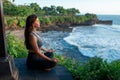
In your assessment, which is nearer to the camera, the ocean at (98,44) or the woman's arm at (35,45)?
the woman's arm at (35,45)

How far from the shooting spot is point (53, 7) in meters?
89.2

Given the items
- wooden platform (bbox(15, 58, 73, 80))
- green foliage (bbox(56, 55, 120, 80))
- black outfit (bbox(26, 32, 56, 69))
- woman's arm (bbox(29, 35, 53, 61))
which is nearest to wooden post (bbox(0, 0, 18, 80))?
wooden platform (bbox(15, 58, 73, 80))

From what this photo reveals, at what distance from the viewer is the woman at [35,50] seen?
19.1ft

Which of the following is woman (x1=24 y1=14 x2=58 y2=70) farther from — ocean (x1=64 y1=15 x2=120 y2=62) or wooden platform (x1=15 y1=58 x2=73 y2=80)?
ocean (x1=64 y1=15 x2=120 y2=62)

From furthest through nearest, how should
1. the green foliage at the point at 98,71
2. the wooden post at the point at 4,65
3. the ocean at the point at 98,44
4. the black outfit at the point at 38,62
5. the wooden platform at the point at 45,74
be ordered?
the ocean at the point at 98,44 < the black outfit at the point at 38,62 < the wooden platform at the point at 45,74 < the green foliage at the point at 98,71 < the wooden post at the point at 4,65

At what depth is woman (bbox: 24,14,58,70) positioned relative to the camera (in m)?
5.83

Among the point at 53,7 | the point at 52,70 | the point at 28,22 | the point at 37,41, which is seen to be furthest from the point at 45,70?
the point at 53,7

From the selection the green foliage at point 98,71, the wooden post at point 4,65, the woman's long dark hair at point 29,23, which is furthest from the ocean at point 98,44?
the wooden post at point 4,65

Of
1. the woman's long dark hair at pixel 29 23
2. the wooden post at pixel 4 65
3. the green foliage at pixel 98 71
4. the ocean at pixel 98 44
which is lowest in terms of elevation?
the ocean at pixel 98 44

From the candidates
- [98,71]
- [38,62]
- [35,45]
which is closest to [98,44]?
[38,62]

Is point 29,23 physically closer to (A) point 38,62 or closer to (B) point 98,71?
(A) point 38,62

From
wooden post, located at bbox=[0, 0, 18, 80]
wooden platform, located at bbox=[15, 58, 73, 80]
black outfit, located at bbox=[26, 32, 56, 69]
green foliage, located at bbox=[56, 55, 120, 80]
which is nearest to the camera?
wooden post, located at bbox=[0, 0, 18, 80]

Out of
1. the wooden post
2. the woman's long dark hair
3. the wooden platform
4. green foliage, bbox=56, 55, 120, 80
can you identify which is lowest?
the wooden platform

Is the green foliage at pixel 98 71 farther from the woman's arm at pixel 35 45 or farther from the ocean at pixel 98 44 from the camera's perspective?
the ocean at pixel 98 44
